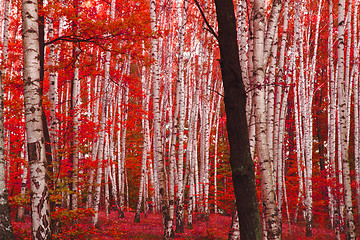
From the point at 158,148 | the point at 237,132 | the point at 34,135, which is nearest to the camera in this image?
the point at 237,132

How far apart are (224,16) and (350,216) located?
7.41 m

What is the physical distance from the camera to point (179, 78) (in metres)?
9.18

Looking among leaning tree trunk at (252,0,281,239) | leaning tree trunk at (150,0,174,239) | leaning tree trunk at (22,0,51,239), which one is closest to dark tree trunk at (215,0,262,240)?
leaning tree trunk at (252,0,281,239)

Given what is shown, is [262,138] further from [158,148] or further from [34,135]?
[158,148]

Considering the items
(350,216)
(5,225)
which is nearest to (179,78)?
(350,216)

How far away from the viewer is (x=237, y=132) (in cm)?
256

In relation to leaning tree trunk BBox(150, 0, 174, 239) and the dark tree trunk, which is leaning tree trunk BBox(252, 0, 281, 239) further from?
leaning tree trunk BBox(150, 0, 174, 239)

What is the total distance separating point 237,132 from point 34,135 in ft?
9.74

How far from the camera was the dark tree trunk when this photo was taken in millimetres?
2529

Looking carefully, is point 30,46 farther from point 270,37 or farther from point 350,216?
point 350,216

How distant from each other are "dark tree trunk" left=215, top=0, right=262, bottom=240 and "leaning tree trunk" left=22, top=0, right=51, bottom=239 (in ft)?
9.36

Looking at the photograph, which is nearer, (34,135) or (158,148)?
(34,135)

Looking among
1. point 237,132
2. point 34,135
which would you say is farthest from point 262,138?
point 34,135

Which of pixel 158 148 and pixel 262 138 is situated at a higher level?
pixel 262 138
